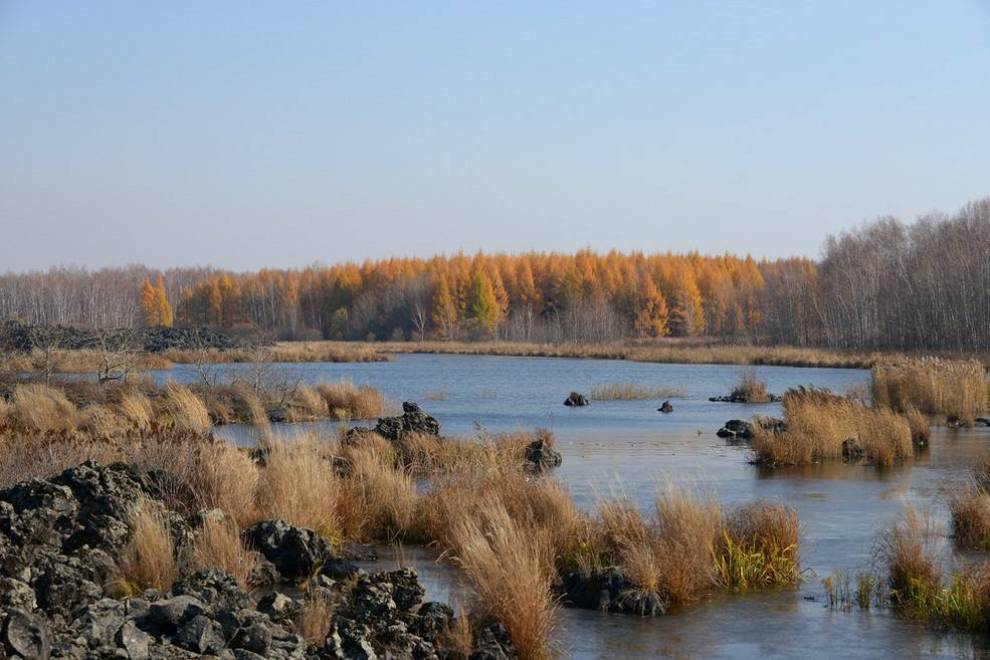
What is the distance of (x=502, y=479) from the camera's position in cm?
1509

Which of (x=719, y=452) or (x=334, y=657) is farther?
(x=719, y=452)

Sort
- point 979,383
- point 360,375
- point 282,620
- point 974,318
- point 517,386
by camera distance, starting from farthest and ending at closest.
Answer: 1. point 974,318
2. point 360,375
3. point 517,386
4. point 979,383
5. point 282,620

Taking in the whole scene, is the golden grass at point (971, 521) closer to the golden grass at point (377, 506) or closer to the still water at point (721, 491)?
the still water at point (721, 491)

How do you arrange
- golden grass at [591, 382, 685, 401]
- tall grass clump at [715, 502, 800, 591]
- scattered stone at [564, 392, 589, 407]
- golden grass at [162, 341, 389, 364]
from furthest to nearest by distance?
golden grass at [162, 341, 389, 364], golden grass at [591, 382, 685, 401], scattered stone at [564, 392, 589, 407], tall grass clump at [715, 502, 800, 591]

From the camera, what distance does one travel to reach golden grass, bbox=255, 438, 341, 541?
14.0 meters

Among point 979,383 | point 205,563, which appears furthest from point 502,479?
point 979,383

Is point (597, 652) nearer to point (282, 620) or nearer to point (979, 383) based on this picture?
point (282, 620)

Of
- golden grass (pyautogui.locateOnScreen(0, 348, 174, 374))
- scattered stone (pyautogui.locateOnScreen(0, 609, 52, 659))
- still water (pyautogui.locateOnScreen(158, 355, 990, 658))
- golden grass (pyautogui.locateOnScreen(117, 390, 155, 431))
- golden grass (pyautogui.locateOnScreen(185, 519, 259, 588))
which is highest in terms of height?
golden grass (pyautogui.locateOnScreen(0, 348, 174, 374))

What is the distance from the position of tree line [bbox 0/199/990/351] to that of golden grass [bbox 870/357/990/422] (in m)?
39.7

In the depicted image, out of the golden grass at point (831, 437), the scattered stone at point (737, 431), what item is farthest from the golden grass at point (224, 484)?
the scattered stone at point (737, 431)

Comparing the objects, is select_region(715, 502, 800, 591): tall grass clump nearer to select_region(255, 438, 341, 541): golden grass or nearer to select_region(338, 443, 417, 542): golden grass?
select_region(338, 443, 417, 542): golden grass

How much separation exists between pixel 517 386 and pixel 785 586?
1632 inches

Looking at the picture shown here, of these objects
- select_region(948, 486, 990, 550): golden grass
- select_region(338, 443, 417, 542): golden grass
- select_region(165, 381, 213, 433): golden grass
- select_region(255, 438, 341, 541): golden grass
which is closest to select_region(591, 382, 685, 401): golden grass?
select_region(165, 381, 213, 433): golden grass

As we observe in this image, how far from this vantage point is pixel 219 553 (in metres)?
11.5
